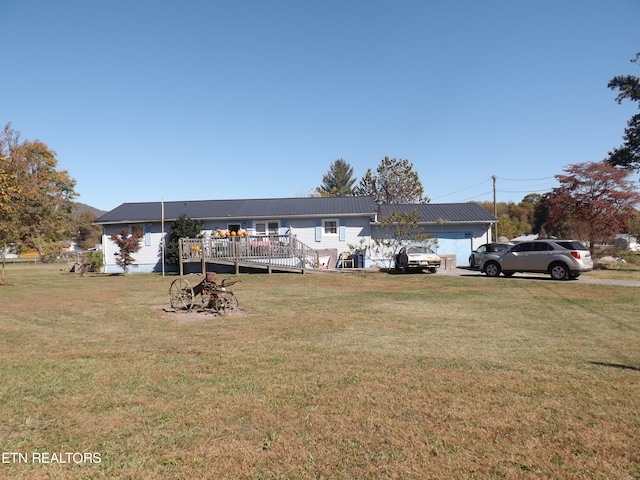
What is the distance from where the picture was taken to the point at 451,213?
26438 millimetres

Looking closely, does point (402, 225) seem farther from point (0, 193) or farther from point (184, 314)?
point (0, 193)

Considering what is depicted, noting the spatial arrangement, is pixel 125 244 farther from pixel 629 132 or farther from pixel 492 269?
pixel 629 132

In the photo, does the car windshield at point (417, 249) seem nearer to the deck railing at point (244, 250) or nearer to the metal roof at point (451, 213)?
the metal roof at point (451, 213)

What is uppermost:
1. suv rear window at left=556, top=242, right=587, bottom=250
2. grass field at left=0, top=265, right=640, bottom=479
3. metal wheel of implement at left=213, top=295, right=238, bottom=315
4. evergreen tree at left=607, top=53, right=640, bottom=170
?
evergreen tree at left=607, top=53, right=640, bottom=170

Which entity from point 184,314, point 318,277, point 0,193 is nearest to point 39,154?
point 0,193

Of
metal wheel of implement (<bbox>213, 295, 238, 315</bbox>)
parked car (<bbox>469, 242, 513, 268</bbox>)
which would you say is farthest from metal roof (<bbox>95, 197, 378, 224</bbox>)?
metal wheel of implement (<bbox>213, 295, 238, 315</bbox>)

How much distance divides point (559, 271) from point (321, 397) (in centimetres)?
1537

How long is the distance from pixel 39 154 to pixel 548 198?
5147cm

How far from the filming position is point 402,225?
2127cm

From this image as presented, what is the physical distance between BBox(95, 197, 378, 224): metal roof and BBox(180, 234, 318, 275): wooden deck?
376 cm

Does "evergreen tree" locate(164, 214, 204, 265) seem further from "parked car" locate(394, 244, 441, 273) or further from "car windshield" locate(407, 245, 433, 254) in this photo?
"car windshield" locate(407, 245, 433, 254)

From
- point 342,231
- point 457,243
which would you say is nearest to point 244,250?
point 342,231

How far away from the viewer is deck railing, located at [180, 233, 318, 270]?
21.2 metres

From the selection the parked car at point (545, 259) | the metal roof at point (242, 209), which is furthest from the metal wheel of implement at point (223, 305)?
the metal roof at point (242, 209)
